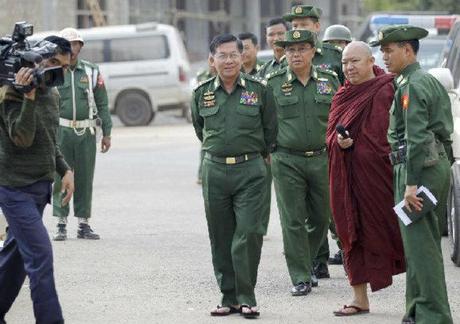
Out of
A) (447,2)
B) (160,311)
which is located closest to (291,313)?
(160,311)

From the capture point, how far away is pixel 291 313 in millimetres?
9859

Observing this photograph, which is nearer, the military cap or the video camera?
the video camera

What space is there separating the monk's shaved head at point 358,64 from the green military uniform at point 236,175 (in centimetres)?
59

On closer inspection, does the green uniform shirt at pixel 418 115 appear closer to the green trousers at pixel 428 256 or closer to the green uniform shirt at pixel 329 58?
the green trousers at pixel 428 256

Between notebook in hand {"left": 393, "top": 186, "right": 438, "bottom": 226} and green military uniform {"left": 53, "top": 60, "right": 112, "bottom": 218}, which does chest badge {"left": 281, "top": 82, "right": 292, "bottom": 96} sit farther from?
green military uniform {"left": 53, "top": 60, "right": 112, "bottom": 218}

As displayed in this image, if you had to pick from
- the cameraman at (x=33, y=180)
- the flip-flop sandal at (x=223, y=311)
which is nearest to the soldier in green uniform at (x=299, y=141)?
the flip-flop sandal at (x=223, y=311)

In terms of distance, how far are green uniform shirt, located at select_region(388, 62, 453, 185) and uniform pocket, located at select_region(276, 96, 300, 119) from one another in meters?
2.05

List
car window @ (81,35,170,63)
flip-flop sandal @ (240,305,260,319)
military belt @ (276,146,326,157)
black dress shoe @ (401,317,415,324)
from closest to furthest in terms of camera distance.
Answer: black dress shoe @ (401,317,415,324) < flip-flop sandal @ (240,305,260,319) < military belt @ (276,146,326,157) < car window @ (81,35,170,63)

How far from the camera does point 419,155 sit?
8.55 meters

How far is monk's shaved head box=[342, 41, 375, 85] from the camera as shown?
9.89 metres

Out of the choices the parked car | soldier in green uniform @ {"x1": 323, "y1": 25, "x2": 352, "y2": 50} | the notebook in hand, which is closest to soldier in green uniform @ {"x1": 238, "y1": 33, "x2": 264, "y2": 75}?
soldier in green uniform @ {"x1": 323, "y1": 25, "x2": 352, "y2": 50}

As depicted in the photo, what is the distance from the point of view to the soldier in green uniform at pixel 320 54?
11484 mm

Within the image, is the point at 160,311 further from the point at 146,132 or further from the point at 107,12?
the point at 107,12

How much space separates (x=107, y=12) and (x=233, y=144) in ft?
110
